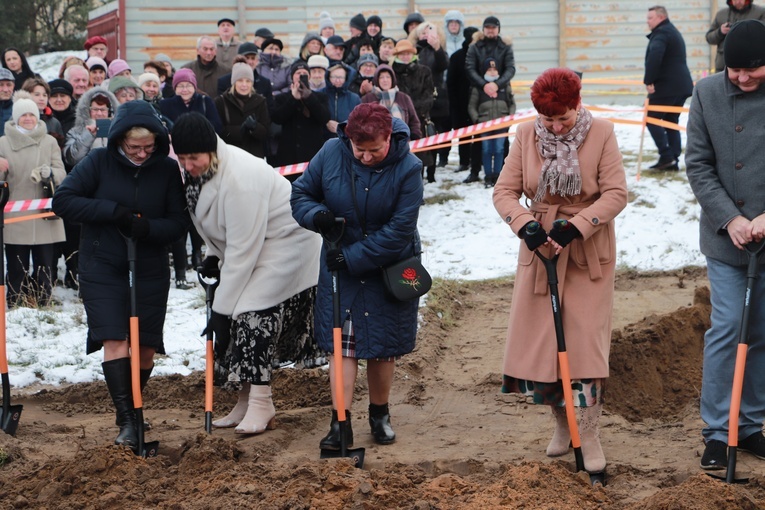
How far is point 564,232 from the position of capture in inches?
216

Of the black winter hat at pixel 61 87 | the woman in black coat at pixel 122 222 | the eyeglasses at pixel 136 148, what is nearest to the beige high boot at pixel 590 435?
the woman in black coat at pixel 122 222

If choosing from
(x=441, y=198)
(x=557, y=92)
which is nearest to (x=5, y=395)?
(x=557, y=92)

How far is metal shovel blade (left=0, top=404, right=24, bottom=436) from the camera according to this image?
22.1 ft

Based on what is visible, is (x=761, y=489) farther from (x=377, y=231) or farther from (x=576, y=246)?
(x=377, y=231)

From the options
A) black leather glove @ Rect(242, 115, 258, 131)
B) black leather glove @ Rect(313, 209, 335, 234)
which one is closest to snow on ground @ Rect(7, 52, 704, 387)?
black leather glove @ Rect(242, 115, 258, 131)

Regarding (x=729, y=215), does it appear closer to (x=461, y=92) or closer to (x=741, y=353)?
(x=741, y=353)

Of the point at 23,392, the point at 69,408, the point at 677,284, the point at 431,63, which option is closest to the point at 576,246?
the point at 69,408

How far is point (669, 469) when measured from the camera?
18.5ft

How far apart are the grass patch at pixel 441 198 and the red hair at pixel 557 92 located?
27.7 feet

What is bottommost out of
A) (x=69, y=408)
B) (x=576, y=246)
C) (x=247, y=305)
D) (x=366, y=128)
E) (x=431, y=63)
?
(x=69, y=408)

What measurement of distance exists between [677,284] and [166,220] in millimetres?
6188

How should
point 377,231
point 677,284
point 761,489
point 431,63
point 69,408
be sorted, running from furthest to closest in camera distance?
point 431,63, point 677,284, point 69,408, point 377,231, point 761,489

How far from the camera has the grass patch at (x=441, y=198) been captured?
14.0 metres

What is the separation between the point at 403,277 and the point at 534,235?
3.04 ft
